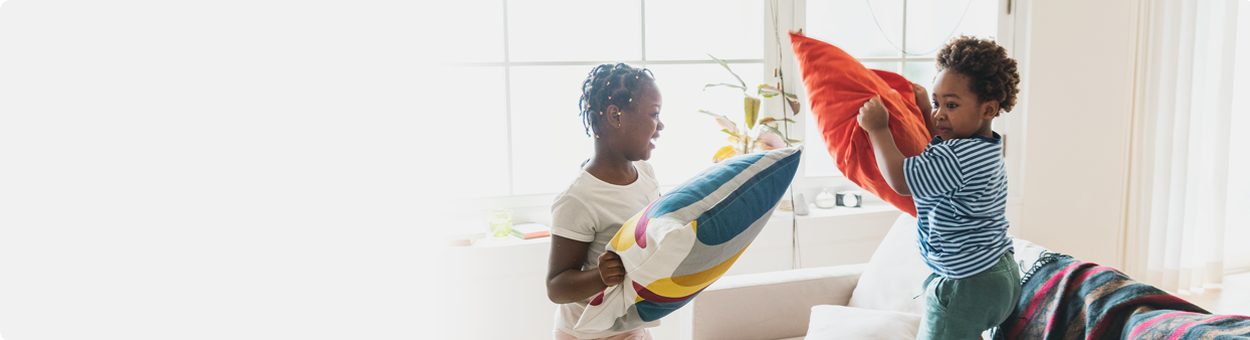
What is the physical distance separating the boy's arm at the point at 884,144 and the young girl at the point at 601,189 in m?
0.40

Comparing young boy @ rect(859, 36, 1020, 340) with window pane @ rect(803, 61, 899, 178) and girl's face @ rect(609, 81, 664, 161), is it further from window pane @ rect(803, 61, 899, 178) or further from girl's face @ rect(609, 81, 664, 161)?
window pane @ rect(803, 61, 899, 178)

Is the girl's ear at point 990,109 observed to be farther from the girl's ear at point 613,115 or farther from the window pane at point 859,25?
the window pane at point 859,25

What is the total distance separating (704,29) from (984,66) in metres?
1.44

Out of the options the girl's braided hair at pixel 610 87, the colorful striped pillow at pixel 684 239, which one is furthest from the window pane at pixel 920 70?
the girl's braided hair at pixel 610 87

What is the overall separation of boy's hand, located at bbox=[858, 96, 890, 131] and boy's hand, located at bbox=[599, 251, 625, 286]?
21.0 inches

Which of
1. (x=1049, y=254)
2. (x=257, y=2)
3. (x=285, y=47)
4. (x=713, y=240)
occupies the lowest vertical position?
(x=1049, y=254)

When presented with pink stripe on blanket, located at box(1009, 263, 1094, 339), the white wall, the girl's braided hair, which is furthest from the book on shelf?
the white wall

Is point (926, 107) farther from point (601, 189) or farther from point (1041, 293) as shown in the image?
point (601, 189)

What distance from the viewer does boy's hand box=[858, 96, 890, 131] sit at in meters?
1.17

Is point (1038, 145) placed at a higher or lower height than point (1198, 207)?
higher

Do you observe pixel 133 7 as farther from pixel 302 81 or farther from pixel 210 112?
pixel 302 81

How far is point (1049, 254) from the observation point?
55.8 inches

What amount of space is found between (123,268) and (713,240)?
1.47 m

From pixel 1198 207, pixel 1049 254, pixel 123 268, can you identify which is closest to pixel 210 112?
pixel 123 268
